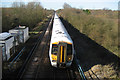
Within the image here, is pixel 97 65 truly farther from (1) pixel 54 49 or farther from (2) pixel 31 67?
(2) pixel 31 67

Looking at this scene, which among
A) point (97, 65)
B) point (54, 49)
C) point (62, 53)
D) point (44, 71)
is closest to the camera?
point (62, 53)

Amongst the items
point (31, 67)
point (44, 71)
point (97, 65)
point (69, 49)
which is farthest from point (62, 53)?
point (97, 65)

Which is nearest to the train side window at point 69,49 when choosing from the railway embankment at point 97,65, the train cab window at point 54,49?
the train cab window at point 54,49

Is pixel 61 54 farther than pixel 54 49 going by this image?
No

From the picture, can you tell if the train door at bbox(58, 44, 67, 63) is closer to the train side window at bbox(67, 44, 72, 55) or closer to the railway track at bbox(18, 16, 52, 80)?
the train side window at bbox(67, 44, 72, 55)

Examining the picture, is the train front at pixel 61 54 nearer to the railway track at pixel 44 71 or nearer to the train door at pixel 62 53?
the train door at pixel 62 53

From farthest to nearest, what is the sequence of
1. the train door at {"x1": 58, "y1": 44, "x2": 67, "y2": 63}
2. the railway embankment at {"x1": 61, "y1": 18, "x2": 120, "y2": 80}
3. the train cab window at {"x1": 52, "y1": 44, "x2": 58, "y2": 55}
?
the railway embankment at {"x1": 61, "y1": 18, "x2": 120, "y2": 80} < the train cab window at {"x1": 52, "y1": 44, "x2": 58, "y2": 55} < the train door at {"x1": 58, "y1": 44, "x2": 67, "y2": 63}

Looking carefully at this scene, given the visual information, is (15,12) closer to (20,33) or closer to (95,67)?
(20,33)

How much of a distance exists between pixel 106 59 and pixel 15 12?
2447 centimetres

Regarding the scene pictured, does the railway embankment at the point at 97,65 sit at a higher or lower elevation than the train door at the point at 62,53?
lower

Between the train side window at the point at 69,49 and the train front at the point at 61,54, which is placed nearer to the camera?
the train front at the point at 61,54

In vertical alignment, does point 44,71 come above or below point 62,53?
below

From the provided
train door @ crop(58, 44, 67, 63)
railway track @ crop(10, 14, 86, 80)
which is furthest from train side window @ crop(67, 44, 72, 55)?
railway track @ crop(10, 14, 86, 80)

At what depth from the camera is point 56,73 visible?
11.0m
